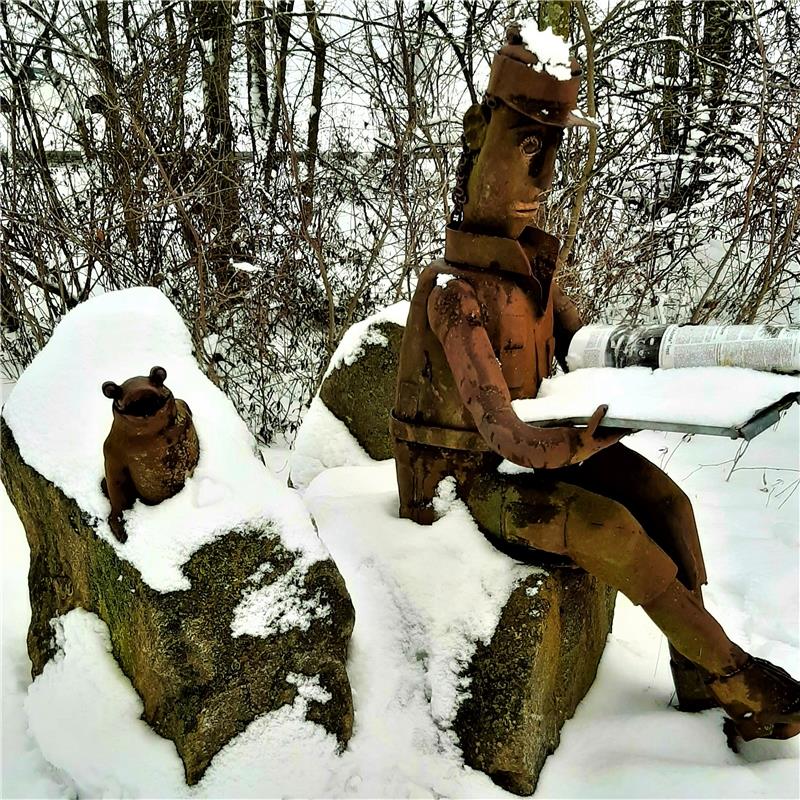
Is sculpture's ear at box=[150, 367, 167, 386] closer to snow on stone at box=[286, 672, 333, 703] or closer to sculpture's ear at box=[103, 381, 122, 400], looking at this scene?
sculpture's ear at box=[103, 381, 122, 400]

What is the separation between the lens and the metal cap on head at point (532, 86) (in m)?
1.73

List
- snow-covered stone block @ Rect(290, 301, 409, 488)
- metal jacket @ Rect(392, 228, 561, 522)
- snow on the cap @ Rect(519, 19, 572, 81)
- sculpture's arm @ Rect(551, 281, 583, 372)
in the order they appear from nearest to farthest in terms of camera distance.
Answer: snow on the cap @ Rect(519, 19, 572, 81) < metal jacket @ Rect(392, 228, 561, 522) < sculpture's arm @ Rect(551, 281, 583, 372) < snow-covered stone block @ Rect(290, 301, 409, 488)

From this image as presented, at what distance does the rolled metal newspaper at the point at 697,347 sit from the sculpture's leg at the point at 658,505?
293 millimetres

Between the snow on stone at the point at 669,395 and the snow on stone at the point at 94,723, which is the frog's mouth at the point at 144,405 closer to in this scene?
the snow on stone at the point at 94,723

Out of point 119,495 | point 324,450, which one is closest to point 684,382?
point 119,495

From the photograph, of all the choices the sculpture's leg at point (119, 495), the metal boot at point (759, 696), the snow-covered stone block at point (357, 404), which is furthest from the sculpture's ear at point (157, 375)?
the metal boot at point (759, 696)

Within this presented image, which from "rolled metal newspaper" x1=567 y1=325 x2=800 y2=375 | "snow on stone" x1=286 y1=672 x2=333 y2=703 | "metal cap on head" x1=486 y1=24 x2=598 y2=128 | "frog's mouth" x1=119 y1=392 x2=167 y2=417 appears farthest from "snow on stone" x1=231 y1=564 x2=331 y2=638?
"metal cap on head" x1=486 y1=24 x2=598 y2=128

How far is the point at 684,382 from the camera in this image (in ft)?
5.48

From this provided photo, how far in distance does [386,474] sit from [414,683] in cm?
83

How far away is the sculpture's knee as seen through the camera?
71.5 inches

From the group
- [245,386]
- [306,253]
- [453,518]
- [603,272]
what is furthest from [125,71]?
[453,518]

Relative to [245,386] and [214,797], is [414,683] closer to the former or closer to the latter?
[214,797]

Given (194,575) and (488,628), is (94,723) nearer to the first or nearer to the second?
(194,575)

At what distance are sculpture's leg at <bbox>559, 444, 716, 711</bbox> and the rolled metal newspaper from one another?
0.29 m
